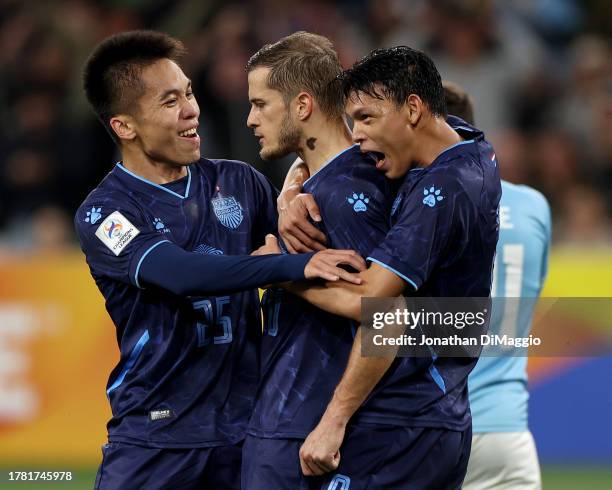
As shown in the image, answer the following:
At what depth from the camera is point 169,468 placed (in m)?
4.45

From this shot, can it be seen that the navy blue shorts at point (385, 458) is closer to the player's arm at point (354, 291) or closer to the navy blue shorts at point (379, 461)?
the navy blue shorts at point (379, 461)

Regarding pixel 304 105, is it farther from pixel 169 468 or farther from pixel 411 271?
pixel 169 468

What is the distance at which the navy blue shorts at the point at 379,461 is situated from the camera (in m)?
4.02

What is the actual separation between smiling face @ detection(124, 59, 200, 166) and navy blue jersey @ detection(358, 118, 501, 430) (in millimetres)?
1038

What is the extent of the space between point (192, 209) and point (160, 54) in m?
0.70

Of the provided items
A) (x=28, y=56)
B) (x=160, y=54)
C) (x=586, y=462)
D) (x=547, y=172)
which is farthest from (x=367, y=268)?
(x=28, y=56)

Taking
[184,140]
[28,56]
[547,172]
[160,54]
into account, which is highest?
[28,56]

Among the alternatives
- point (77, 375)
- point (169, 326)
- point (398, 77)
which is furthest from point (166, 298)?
point (77, 375)

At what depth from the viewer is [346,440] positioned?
4.05 metres

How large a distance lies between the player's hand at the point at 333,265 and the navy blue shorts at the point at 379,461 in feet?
1.80

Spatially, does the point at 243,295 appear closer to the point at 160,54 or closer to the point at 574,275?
the point at 160,54

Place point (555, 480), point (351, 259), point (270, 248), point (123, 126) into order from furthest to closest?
point (555, 480) → point (123, 126) → point (270, 248) → point (351, 259)

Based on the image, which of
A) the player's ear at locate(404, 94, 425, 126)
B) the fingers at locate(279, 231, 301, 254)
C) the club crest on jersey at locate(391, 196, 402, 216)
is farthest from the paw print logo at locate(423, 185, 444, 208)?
the fingers at locate(279, 231, 301, 254)

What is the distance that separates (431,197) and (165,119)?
1.33 metres
